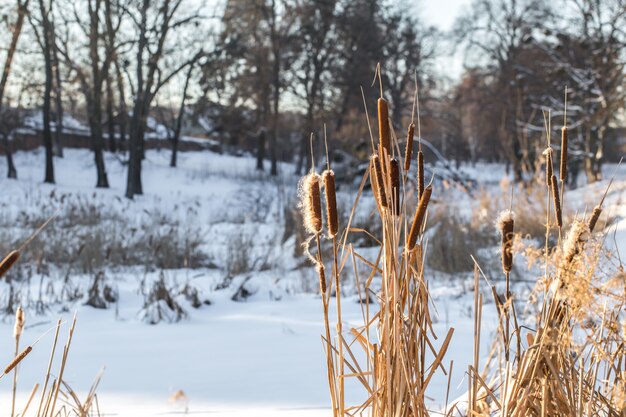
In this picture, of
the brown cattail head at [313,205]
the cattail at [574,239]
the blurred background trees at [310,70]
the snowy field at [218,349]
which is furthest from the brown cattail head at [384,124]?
the blurred background trees at [310,70]

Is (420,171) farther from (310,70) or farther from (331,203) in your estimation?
(310,70)

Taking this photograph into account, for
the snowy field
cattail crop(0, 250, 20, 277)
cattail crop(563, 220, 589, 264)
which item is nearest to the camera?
cattail crop(0, 250, 20, 277)

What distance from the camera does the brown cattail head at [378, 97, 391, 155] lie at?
2.95 feet

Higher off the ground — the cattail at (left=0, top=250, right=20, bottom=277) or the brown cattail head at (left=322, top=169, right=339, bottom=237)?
the brown cattail head at (left=322, top=169, right=339, bottom=237)

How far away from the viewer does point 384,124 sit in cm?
93

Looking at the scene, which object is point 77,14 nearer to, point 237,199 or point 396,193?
point 237,199

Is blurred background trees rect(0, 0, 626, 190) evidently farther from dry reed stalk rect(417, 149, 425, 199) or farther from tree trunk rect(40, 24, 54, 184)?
dry reed stalk rect(417, 149, 425, 199)

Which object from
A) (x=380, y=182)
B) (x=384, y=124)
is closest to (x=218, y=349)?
(x=380, y=182)

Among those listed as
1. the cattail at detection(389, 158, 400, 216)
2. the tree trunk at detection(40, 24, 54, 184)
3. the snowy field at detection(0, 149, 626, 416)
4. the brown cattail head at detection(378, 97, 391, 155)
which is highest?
the tree trunk at detection(40, 24, 54, 184)

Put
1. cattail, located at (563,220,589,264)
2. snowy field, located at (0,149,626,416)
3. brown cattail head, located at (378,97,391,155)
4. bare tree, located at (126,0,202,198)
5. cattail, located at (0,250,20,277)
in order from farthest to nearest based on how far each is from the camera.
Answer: bare tree, located at (126,0,202,198)
snowy field, located at (0,149,626,416)
cattail, located at (563,220,589,264)
brown cattail head, located at (378,97,391,155)
cattail, located at (0,250,20,277)

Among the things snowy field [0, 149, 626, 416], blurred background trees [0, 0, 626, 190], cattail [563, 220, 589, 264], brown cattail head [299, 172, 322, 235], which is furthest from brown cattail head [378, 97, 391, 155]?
blurred background trees [0, 0, 626, 190]

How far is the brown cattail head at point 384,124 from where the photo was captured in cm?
90

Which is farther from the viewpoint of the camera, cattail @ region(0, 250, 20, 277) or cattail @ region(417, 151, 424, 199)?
cattail @ region(417, 151, 424, 199)

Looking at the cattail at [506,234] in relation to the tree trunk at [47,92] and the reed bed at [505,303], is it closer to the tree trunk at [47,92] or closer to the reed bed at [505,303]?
the reed bed at [505,303]
